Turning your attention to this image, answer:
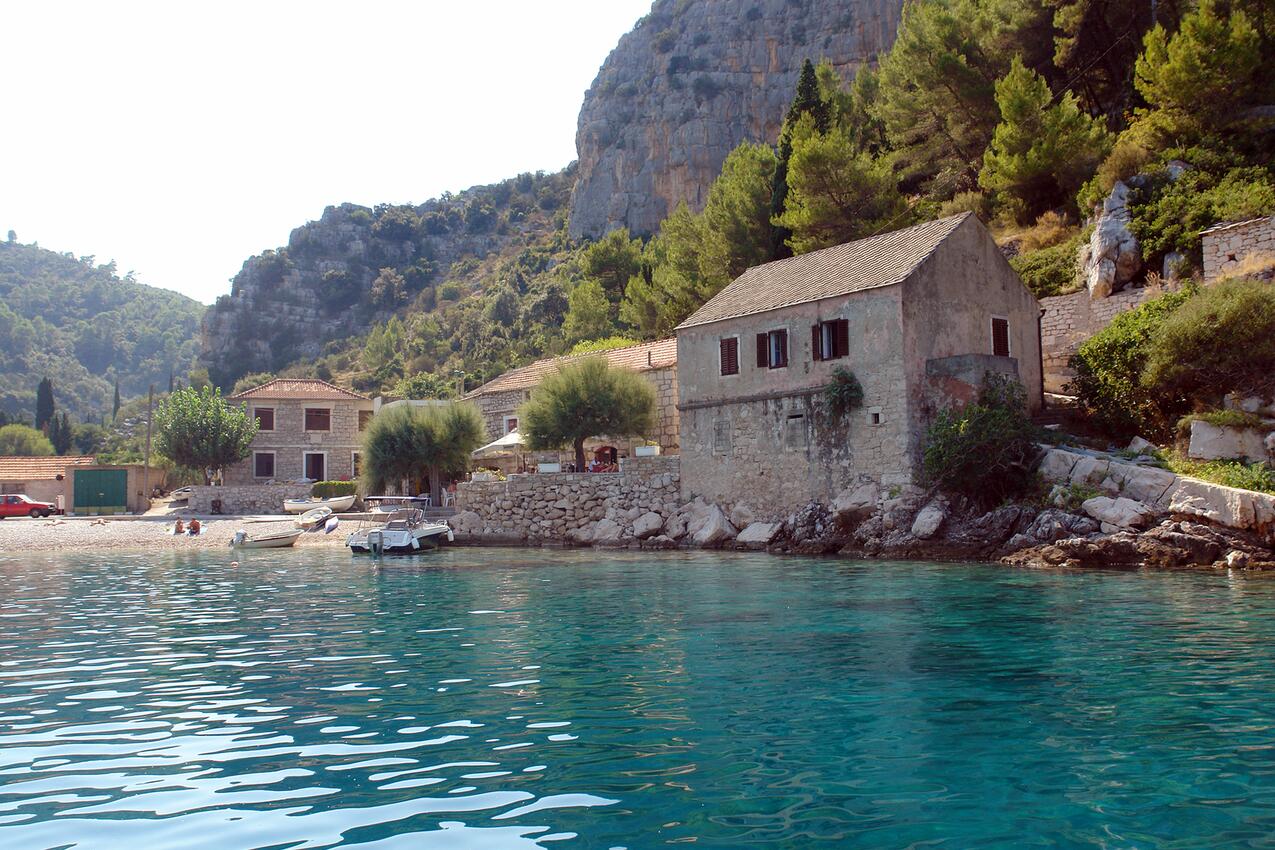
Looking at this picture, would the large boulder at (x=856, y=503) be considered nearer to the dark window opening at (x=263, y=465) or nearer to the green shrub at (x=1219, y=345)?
the green shrub at (x=1219, y=345)

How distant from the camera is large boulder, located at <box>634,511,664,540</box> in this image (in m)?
31.0

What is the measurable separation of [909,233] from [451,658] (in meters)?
22.0

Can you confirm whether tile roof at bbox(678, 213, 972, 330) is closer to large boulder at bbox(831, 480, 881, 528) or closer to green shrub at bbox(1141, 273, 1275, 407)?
large boulder at bbox(831, 480, 881, 528)

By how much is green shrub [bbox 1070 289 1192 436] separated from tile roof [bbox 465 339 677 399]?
14.9m

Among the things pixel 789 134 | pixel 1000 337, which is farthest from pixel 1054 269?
pixel 789 134

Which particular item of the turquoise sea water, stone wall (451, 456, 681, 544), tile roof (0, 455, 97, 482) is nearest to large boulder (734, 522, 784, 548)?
stone wall (451, 456, 681, 544)

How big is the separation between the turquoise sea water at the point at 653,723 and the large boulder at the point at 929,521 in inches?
299

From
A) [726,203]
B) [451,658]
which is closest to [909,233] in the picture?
[726,203]

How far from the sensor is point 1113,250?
29.3m

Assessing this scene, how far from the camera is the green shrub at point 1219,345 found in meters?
21.5

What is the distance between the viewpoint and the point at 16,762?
6.72 meters

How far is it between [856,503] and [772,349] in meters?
5.49

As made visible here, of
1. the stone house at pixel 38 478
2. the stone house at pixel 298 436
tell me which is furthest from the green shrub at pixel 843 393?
the stone house at pixel 38 478

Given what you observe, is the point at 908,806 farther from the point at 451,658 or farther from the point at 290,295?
the point at 290,295
